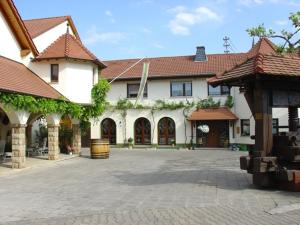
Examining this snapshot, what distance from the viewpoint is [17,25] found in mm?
21812

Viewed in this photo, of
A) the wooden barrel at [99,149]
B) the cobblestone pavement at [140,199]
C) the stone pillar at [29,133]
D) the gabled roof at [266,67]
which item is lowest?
the cobblestone pavement at [140,199]

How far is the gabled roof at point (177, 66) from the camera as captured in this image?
1352 inches

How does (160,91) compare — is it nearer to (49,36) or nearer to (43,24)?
(43,24)

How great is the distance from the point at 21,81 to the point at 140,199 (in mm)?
11571

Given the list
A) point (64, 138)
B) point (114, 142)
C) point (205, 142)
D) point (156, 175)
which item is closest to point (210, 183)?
point (156, 175)

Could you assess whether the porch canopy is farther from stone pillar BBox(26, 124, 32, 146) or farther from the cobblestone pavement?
stone pillar BBox(26, 124, 32, 146)

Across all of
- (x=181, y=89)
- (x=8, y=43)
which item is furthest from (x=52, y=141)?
(x=181, y=89)

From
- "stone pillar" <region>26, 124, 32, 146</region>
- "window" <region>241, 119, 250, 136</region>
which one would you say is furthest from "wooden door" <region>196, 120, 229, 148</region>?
"stone pillar" <region>26, 124, 32, 146</region>

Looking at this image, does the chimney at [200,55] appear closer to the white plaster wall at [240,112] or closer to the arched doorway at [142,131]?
the white plaster wall at [240,112]

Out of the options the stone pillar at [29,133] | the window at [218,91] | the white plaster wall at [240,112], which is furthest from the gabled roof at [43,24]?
the white plaster wall at [240,112]

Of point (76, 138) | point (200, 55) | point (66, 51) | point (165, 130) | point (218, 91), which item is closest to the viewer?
point (66, 51)

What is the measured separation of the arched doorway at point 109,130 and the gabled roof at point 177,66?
377 centimetres

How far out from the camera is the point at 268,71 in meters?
11.3

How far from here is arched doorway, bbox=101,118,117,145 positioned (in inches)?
1419
